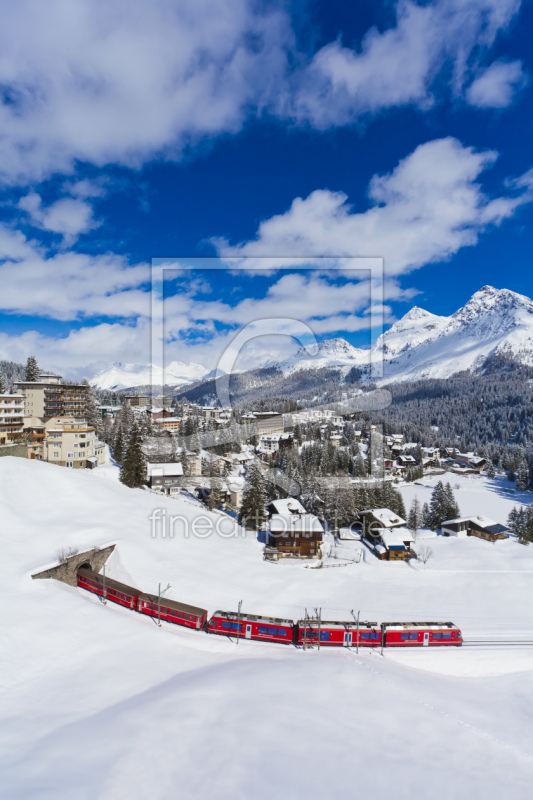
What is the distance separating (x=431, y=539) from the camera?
109 feet

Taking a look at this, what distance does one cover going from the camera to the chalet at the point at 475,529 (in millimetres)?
34719

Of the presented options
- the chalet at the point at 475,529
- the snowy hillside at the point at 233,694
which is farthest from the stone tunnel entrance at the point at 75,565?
the chalet at the point at 475,529

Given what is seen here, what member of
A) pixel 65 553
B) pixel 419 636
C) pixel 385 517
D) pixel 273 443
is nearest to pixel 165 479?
pixel 65 553

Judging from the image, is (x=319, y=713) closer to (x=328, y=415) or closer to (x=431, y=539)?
(x=431, y=539)

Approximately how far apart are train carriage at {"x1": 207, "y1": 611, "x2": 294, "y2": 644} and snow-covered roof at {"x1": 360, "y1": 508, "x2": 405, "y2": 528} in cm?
1889

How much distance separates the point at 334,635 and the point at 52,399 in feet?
148

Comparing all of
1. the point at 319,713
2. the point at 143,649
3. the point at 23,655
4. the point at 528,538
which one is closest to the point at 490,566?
the point at 528,538

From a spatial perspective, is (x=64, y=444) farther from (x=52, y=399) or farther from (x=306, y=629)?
(x=306, y=629)

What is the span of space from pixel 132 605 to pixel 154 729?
8370mm

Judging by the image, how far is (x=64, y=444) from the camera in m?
34.8

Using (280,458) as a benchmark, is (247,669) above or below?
below

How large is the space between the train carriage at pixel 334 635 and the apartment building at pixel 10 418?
98.7 ft

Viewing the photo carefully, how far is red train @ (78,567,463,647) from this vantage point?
15.8m

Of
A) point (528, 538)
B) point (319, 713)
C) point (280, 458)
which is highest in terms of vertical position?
point (280, 458)
